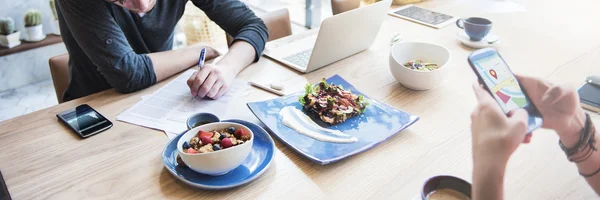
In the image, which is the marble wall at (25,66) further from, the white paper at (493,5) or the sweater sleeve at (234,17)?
the white paper at (493,5)

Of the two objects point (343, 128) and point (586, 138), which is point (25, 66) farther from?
point (586, 138)

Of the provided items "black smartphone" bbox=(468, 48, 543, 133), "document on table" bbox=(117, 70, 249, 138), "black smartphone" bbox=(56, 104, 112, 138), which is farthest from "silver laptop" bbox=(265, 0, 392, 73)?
"black smartphone" bbox=(468, 48, 543, 133)

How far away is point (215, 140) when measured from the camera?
765mm

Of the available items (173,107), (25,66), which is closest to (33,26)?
(25,66)

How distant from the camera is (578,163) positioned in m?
0.41

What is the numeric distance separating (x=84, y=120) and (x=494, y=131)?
870 millimetres

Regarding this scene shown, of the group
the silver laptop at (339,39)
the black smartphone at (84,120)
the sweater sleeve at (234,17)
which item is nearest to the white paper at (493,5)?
the silver laptop at (339,39)

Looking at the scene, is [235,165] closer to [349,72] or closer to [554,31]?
[349,72]

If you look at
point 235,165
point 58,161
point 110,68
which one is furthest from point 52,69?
point 235,165

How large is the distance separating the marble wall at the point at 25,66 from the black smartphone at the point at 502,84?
281 centimetres

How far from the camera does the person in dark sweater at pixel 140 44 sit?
3.50ft

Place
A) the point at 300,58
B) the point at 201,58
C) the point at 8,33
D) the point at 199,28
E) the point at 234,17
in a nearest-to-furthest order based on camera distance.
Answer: the point at 201,58, the point at 300,58, the point at 234,17, the point at 8,33, the point at 199,28

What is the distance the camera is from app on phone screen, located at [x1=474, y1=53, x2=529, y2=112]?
38 cm

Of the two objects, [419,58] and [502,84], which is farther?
[419,58]
